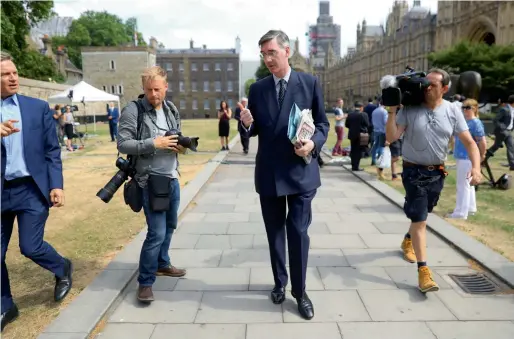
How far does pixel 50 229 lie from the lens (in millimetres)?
5715

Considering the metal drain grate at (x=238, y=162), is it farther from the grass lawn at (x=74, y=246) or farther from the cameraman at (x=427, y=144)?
the cameraman at (x=427, y=144)

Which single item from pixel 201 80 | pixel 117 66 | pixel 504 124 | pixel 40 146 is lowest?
pixel 40 146

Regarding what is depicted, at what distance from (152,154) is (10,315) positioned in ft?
5.30

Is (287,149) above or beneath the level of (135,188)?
above

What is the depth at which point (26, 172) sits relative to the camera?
2.98m

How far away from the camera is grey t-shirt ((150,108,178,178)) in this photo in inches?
130

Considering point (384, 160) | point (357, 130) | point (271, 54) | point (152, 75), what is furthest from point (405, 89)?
point (357, 130)

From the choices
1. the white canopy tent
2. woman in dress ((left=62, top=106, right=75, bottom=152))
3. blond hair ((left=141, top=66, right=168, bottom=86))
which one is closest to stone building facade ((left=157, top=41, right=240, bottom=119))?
the white canopy tent

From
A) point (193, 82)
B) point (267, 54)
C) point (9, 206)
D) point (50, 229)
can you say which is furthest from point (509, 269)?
point (193, 82)

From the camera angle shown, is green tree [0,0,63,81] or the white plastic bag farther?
green tree [0,0,63,81]

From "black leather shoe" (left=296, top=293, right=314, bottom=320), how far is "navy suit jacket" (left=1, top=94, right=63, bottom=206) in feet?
6.92

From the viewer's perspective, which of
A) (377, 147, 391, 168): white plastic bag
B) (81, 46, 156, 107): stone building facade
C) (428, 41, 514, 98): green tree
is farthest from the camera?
(81, 46, 156, 107): stone building facade

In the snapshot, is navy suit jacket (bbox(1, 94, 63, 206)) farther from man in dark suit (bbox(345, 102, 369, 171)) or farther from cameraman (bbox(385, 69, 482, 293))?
man in dark suit (bbox(345, 102, 369, 171))

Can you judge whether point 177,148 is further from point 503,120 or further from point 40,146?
point 503,120
